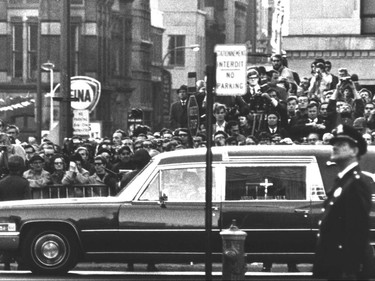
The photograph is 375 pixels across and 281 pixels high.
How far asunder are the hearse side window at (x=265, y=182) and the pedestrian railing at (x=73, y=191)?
3.54m

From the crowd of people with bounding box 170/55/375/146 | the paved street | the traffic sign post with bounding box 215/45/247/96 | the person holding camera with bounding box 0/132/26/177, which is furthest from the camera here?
the person holding camera with bounding box 0/132/26/177

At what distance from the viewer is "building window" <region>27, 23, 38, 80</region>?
73812 mm

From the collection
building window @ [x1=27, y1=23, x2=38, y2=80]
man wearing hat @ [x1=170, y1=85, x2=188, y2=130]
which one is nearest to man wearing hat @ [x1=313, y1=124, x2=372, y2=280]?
man wearing hat @ [x1=170, y1=85, x2=188, y2=130]

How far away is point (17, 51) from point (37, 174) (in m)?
50.8

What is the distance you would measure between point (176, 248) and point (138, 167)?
147 inches

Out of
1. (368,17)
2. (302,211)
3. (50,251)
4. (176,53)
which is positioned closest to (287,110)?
(302,211)

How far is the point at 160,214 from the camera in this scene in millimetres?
19641

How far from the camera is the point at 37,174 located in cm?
2384

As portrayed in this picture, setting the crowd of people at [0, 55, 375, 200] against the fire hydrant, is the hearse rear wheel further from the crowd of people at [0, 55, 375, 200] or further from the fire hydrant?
the fire hydrant

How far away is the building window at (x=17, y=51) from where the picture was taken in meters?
74.0

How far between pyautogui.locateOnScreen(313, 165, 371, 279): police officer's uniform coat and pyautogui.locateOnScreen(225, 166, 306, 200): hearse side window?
7825mm

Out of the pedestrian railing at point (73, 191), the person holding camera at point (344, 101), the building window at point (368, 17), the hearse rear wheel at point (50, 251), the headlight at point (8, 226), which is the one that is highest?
the building window at point (368, 17)

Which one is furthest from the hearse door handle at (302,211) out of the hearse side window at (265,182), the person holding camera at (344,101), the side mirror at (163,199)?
the person holding camera at (344,101)

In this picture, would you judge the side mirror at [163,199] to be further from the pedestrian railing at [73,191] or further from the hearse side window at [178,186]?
the pedestrian railing at [73,191]
